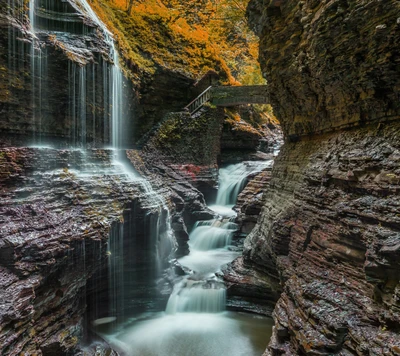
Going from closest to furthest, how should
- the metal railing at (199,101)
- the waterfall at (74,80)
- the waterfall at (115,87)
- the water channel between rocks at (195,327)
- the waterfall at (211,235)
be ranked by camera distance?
the water channel between rocks at (195,327), the waterfall at (74,80), the waterfall at (115,87), the waterfall at (211,235), the metal railing at (199,101)

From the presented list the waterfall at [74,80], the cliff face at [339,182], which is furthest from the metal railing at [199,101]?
the cliff face at [339,182]

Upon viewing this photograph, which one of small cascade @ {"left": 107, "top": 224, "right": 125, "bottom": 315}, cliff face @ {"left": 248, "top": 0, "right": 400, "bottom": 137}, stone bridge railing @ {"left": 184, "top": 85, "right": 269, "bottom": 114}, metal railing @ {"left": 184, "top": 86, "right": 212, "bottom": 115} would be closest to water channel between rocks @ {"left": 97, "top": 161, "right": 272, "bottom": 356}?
small cascade @ {"left": 107, "top": 224, "right": 125, "bottom": 315}

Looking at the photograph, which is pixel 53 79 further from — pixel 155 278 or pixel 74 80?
pixel 155 278

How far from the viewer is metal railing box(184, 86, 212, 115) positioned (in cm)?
1895

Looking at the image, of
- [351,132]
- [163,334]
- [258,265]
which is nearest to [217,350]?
[163,334]

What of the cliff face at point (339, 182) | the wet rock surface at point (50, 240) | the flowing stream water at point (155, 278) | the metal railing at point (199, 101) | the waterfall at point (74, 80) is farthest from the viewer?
the metal railing at point (199, 101)

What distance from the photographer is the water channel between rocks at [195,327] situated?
794 centimetres

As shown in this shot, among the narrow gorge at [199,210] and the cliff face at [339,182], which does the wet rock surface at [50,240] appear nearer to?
the narrow gorge at [199,210]

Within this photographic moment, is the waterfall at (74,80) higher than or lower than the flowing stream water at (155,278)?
higher

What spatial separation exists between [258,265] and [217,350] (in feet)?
9.92

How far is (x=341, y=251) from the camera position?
588cm

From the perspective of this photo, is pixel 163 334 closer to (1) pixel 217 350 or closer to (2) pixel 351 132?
(1) pixel 217 350

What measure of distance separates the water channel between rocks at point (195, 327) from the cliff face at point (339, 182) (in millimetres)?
2220

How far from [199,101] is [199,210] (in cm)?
767
